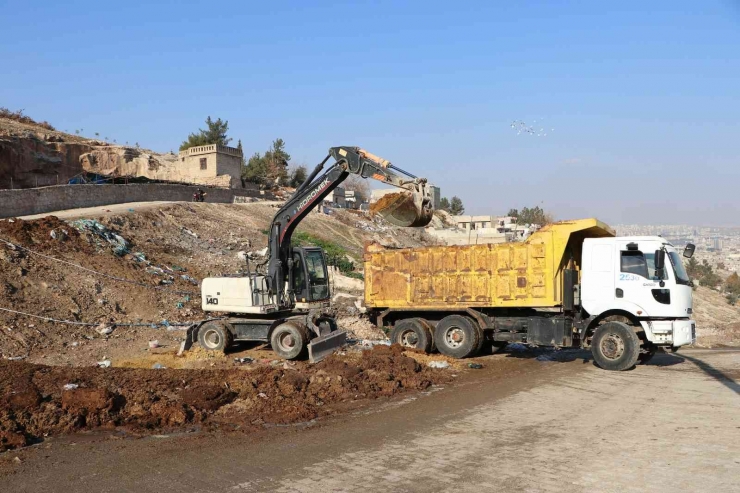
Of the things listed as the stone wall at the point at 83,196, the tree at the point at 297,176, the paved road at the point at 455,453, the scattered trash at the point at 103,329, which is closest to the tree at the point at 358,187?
the tree at the point at 297,176

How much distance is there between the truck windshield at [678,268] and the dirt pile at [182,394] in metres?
5.12

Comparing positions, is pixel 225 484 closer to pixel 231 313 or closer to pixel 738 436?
pixel 738 436

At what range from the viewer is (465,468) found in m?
6.69

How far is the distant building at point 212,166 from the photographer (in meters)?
51.8

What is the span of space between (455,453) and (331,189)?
8.00 m

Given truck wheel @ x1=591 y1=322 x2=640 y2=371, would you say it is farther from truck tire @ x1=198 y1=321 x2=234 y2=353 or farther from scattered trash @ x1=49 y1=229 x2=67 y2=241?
scattered trash @ x1=49 y1=229 x2=67 y2=241

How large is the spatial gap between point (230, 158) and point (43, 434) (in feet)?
157

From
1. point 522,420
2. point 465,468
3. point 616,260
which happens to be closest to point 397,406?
point 522,420

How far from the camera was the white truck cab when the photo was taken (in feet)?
41.1

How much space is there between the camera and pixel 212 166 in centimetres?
5238

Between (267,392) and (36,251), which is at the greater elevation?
(36,251)

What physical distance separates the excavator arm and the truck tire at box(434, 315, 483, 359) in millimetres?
2515

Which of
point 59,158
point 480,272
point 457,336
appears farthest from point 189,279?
point 59,158

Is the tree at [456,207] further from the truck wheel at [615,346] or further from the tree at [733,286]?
the truck wheel at [615,346]
